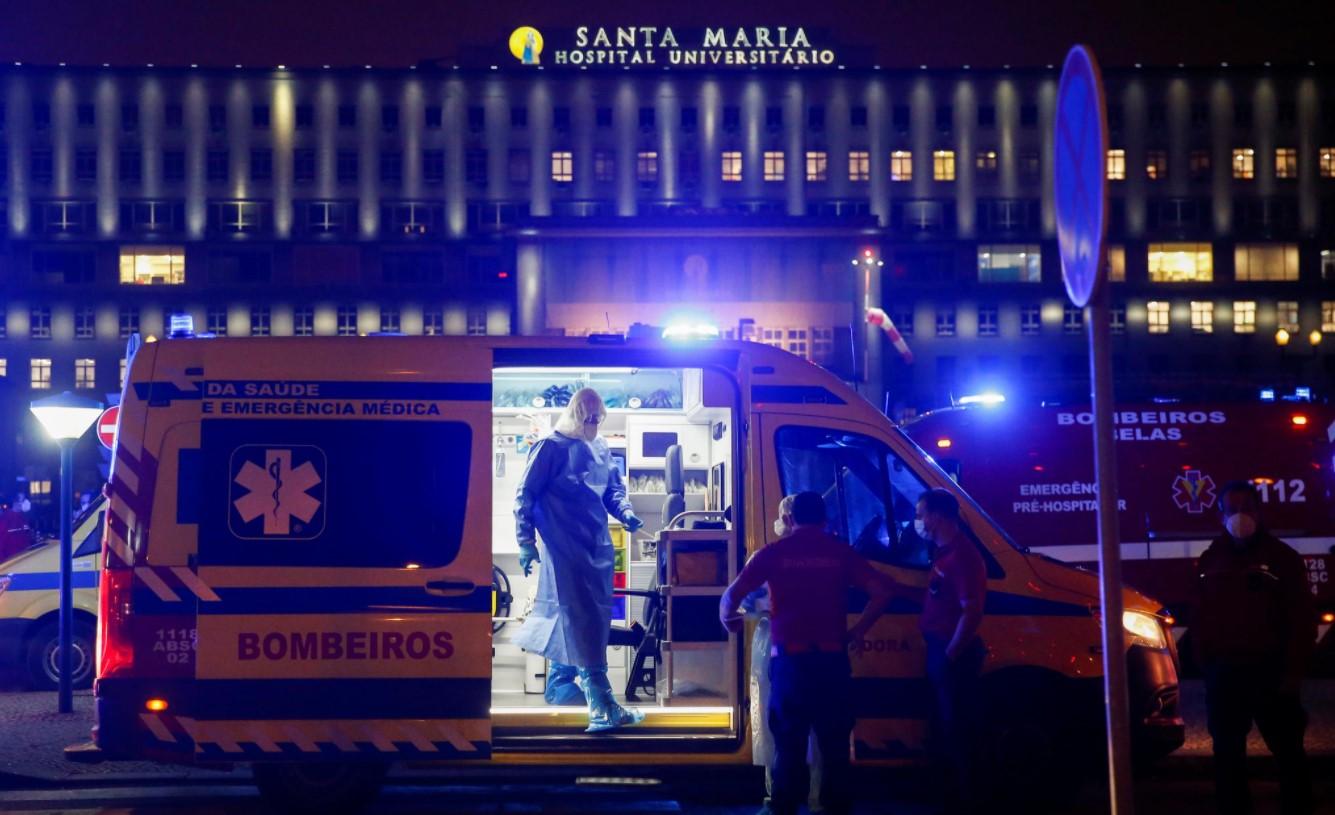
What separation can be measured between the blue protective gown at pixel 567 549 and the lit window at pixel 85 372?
77429 millimetres

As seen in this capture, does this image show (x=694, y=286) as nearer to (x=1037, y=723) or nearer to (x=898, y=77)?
(x=898, y=77)

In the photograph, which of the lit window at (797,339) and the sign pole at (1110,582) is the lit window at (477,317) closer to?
the lit window at (797,339)

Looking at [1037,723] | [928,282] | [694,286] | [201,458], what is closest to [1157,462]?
[1037,723]

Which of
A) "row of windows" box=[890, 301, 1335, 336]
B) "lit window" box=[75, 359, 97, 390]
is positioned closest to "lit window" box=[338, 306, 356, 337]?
"lit window" box=[75, 359, 97, 390]

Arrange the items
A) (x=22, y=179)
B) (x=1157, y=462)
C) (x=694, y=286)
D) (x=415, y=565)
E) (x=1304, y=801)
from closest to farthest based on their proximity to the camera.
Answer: (x=1304, y=801) → (x=415, y=565) → (x=1157, y=462) → (x=694, y=286) → (x=22, y=179)

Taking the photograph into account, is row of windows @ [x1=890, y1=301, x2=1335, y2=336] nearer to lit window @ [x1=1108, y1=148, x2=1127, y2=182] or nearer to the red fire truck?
lit window @ [x1=1108, y1=148, x2=1127, y2=182]

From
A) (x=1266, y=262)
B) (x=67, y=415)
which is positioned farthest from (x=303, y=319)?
(x=67, y=415)

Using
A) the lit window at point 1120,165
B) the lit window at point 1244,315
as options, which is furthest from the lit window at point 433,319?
the lit window at point 1244,315

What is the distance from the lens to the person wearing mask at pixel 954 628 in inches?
301

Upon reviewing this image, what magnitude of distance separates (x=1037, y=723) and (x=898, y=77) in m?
78.2

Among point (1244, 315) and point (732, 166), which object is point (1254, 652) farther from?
point (1244, 315)

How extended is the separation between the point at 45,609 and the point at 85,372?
238 feet

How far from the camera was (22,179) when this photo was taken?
81.2 metres

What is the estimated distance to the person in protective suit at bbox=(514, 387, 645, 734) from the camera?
362 inches
